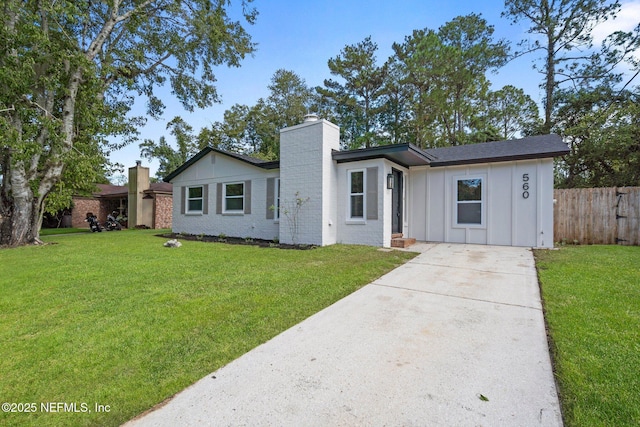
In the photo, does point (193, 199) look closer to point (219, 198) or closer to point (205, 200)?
point (205, 200)

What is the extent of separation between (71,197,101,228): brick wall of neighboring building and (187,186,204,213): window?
43.1 feet

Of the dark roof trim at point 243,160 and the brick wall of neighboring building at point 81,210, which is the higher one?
the dark roof trim at point 243,160

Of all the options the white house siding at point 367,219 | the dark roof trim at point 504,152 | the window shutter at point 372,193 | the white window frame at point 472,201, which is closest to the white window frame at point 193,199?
the white house siding at point 367,219

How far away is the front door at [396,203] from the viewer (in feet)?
29.2

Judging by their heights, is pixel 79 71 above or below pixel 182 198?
above

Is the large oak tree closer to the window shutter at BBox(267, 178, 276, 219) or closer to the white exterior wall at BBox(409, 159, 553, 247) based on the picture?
the window shutter at BBox(267, 178, 276, 219)

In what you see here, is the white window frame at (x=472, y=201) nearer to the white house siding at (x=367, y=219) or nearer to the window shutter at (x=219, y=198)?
the white house siding at (x=367, y=219)

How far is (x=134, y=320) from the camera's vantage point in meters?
3.14

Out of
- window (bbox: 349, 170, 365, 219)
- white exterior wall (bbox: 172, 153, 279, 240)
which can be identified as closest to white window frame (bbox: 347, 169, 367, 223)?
window (bbox: 349, 170, 365, 219)

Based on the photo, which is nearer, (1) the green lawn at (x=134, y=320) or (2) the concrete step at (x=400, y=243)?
(1) the green lawn at (x=134, y=320)

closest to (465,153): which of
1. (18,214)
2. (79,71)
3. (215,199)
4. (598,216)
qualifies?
(598,216)

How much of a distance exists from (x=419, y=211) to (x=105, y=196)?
21277 mm

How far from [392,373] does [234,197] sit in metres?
10.3

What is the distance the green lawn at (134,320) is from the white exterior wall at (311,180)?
245cm
